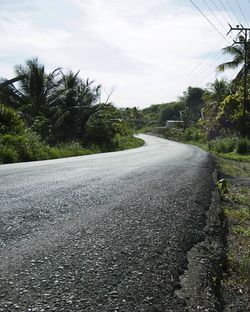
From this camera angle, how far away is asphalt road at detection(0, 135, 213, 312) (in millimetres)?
2859

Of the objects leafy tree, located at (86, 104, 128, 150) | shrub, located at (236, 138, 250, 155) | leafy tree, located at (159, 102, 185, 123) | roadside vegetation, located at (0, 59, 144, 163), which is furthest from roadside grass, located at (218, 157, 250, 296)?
leafy tree, located at (159, 102, 185, 123)

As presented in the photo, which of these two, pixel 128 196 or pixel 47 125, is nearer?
pixel 128 196

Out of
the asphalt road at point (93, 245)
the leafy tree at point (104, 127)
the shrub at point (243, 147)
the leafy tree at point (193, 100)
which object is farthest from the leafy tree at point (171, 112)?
the asphalt road at point (93, 245)

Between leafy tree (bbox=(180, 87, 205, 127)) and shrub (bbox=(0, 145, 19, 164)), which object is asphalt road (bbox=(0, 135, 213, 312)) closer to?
shrub (bbox=(0, 145, 19, 164))

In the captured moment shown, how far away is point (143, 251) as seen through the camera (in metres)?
3.99

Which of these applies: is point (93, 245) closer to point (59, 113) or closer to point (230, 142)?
point (59, 113)

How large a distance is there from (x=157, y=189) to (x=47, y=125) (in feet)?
68.9

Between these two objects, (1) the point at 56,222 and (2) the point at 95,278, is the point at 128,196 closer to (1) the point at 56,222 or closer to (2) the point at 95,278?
(1) the point at 56,222

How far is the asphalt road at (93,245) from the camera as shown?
286 centimetres

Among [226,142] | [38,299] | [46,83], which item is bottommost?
[226,142]

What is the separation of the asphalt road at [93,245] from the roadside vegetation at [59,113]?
14.2 meters

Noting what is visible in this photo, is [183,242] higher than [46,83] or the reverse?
the reverse

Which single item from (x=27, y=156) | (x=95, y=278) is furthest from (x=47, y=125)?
(x=95, y=278)

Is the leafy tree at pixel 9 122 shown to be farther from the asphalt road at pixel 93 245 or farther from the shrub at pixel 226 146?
the shrub at pixel 226 146
